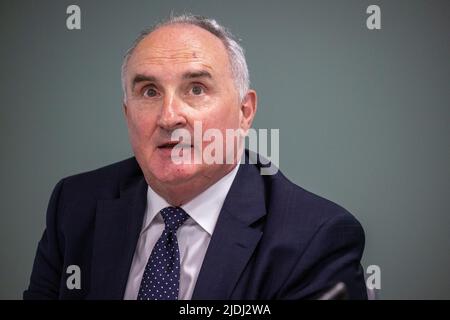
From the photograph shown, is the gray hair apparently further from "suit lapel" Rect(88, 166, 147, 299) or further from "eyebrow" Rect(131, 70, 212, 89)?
"suit lapel" Rect(88, 166, 147, 299)

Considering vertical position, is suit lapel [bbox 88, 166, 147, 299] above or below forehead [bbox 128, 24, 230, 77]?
below

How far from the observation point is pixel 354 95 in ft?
5.55

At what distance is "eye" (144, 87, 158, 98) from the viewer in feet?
4.83

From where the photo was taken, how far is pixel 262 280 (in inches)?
55.5

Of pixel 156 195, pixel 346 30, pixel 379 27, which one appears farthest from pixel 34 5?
pixel 379 27

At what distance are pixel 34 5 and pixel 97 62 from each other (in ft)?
1.08

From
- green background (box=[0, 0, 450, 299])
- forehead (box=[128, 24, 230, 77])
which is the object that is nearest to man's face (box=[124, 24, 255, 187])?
forehead (box=[128, 24, 230, 77])

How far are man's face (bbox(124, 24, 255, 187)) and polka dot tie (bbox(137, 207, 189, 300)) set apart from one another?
0.17 m

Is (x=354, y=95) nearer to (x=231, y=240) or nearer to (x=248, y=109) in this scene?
(x=248, y=109)

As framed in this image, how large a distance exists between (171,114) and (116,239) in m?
0.49

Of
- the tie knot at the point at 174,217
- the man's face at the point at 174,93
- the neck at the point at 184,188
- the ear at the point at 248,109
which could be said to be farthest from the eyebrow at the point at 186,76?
the tie knot at the point at 174,217

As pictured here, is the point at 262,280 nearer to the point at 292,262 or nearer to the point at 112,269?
the point at 292,262

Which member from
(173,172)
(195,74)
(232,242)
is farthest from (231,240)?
(195,74)

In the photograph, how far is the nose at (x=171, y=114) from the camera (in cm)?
139
